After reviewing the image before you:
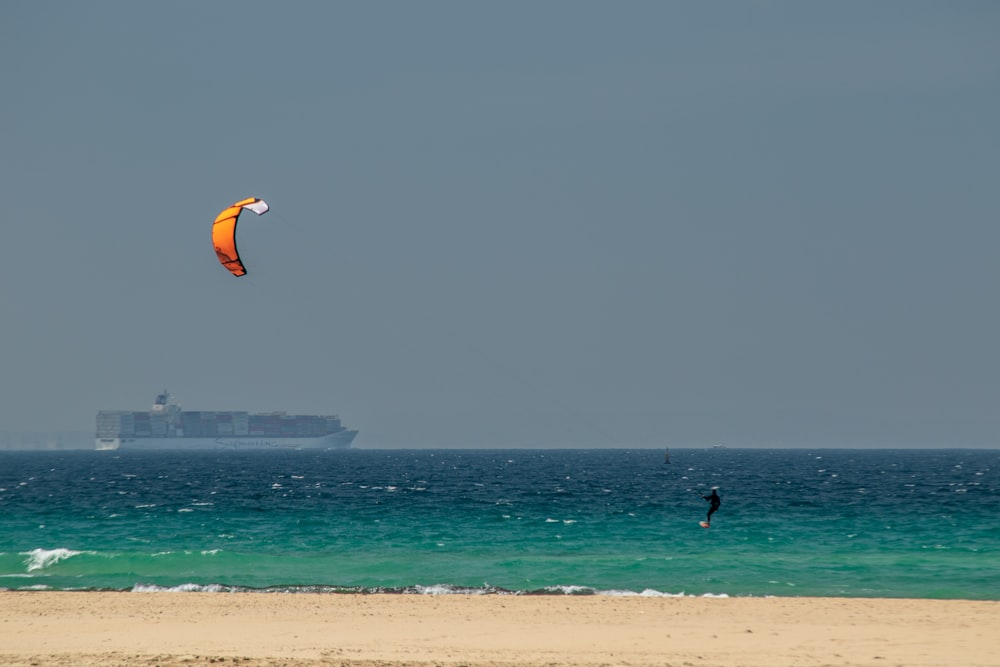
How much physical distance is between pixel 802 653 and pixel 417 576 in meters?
13.7

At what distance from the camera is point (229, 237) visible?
31.6m

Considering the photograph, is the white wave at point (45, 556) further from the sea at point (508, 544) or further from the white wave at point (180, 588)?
the white wave at point (180, 588)

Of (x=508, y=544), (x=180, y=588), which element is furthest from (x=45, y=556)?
(x=508, y=544)

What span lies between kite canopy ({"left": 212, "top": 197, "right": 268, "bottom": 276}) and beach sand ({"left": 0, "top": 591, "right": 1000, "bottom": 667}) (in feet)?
32.4

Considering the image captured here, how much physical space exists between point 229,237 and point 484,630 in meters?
15.4

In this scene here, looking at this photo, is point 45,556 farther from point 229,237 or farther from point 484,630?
point 484,630

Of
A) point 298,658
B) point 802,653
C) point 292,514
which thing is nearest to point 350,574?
point 298,658

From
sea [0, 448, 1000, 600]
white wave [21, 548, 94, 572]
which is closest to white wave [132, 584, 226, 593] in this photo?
sea [0, 448, 1000, 600]

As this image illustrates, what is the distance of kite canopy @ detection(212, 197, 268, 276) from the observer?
31531 millimetres

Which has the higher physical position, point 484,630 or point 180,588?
point 484,630

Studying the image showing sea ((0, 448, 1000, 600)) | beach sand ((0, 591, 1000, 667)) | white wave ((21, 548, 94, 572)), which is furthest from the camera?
white wave ((21, 548, 94, 572))

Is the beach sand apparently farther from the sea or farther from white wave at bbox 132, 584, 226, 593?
the sea

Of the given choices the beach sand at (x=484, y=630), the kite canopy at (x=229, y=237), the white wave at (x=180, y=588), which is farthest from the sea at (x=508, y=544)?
the kite canopy at (x=229, y=237)

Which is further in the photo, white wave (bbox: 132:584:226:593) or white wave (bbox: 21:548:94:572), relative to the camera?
white wave (bbox: 21:548:94:572)
